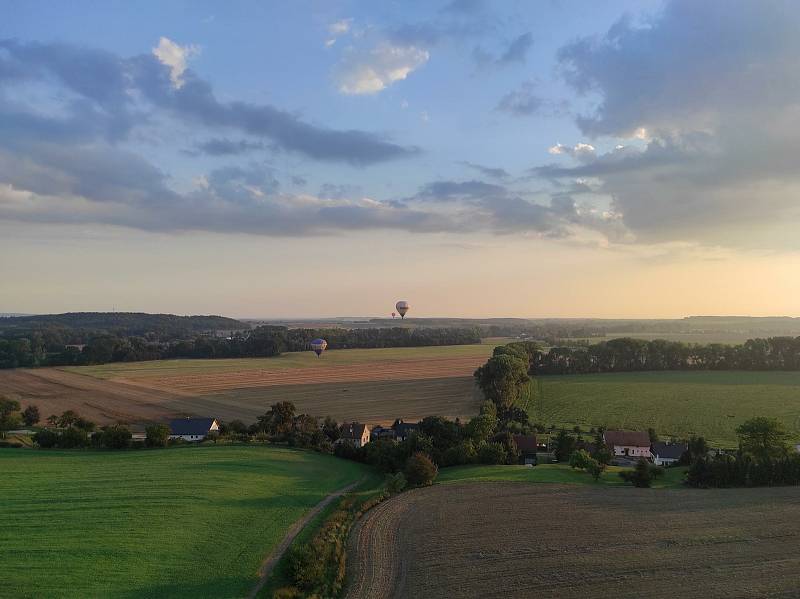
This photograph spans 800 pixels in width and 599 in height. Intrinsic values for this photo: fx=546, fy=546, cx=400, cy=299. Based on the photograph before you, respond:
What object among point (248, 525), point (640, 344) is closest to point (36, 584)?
point (248, 525)

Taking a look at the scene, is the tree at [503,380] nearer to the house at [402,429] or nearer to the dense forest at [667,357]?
the house at [402,429]

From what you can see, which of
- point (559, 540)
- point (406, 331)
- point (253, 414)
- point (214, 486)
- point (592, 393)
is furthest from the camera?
point (406, 331)

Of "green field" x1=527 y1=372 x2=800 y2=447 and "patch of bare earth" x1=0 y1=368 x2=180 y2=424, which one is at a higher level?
"green field" x1=527 y1=372 x2=800 y2=447

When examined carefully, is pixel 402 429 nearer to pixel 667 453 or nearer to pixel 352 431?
pixel 352 431

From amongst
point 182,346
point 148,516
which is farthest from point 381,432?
point 182,346

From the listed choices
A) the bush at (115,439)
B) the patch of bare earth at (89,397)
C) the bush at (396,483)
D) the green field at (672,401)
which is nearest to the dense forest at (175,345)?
the patch of bare earth at (89,397)

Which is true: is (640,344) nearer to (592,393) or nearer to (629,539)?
(592,393)

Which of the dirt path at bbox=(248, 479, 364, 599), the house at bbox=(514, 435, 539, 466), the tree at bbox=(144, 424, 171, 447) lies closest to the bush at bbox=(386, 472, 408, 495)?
the dirt path at bbox=(248, 479, 364, 599)

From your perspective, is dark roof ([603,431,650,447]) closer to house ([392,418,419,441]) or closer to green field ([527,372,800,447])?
green field ([527,372,800,447])
